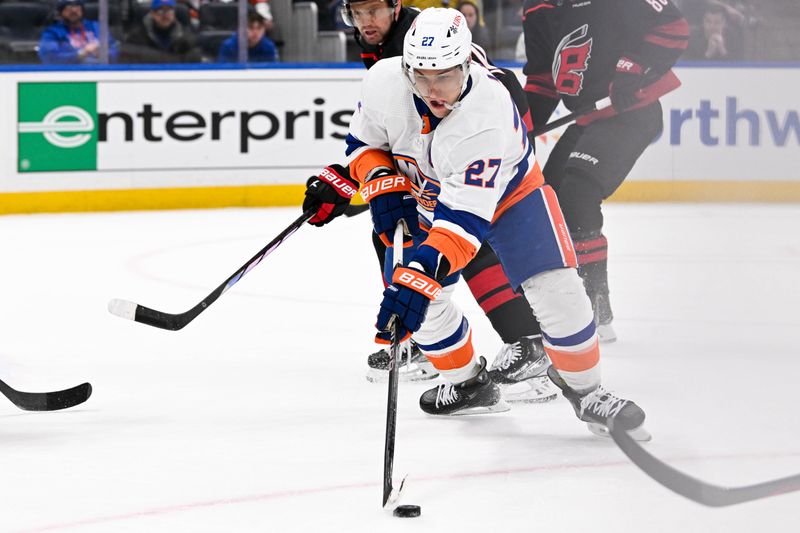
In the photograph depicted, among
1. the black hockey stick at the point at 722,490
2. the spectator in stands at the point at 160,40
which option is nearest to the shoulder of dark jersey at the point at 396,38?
the black hockey stick at the point at 722,490

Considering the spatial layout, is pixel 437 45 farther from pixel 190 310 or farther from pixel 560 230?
pixel 190 310

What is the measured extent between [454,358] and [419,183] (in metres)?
0.39

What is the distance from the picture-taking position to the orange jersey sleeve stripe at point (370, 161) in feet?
8.84

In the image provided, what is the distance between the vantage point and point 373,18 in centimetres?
287

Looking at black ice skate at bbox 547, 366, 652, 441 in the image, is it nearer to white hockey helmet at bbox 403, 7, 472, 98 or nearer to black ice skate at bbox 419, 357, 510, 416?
black ice skate at bbox 419, 357, 510, 416

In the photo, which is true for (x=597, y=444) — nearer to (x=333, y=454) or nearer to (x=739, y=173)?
(x=333, y=454)

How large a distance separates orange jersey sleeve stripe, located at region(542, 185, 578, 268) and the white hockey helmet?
0.34m

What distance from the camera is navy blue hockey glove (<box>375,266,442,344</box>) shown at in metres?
2.12

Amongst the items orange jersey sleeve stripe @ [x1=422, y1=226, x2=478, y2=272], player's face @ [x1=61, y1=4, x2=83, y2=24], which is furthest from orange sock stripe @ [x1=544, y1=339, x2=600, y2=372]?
player's face @ [x1=61, y1=4, x2=83, y2=24]

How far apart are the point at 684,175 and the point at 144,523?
106 centimetres

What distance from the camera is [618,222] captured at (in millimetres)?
5730

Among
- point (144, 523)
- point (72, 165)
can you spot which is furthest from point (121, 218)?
point (144, 523)

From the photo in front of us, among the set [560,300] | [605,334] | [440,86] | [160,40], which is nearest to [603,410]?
[560,300]

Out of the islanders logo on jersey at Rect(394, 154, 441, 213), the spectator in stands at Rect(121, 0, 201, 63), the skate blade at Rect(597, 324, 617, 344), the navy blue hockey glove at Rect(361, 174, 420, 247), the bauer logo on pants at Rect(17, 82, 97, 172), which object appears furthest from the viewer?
the spectator in stands at Rect(121, 0, 201, 63)
